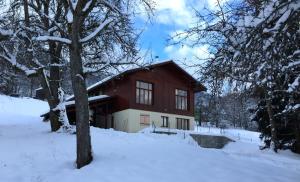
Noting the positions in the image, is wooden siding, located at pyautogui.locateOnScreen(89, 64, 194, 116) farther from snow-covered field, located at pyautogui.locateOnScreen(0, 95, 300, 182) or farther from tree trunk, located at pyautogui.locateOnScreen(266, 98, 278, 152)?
snow-covered field, located at pyautogui.locateOnScreen(0, 95, 300, 182)

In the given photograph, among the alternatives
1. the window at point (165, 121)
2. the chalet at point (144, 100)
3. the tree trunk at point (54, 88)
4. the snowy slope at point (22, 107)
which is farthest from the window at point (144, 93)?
the snowy slope at point (22, 107)

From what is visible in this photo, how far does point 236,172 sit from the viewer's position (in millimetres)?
13188

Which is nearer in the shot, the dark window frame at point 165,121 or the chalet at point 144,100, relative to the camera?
the chalet at point 144,100

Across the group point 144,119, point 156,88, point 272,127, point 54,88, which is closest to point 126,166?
point 54,88

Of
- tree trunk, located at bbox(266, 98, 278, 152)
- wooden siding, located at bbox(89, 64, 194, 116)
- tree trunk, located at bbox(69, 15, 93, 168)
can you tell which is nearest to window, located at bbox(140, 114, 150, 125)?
wooden siding, located at bbox(89, 64, 194, 116)

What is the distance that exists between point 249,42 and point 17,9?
15331mm

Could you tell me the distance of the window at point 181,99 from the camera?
40662mm

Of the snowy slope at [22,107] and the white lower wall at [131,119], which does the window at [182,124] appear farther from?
the snowy slope at [22,107]

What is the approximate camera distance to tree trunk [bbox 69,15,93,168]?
13.5 metres

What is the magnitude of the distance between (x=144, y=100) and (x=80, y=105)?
24041mm

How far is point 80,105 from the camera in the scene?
44.9ft

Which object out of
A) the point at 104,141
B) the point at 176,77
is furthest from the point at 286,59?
the point at 176,77

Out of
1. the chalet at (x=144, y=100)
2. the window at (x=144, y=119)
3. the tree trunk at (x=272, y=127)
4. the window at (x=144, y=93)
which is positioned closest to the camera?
the tree trunk at (x=272, y=127)

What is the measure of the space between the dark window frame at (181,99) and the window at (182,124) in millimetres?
1025
